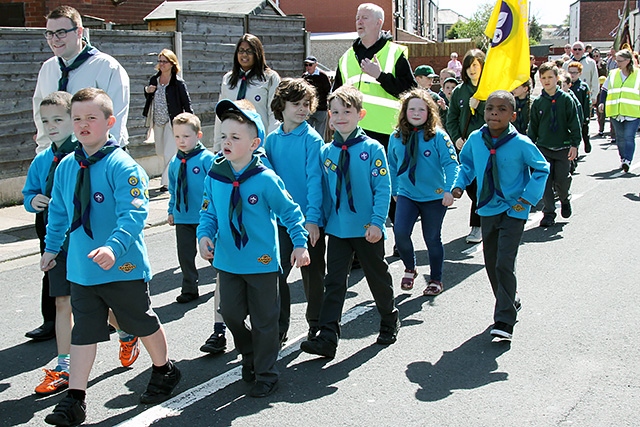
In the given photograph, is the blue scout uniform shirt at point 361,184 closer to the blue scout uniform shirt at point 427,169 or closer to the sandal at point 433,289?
the blue scout uniform shirt at point 427,169

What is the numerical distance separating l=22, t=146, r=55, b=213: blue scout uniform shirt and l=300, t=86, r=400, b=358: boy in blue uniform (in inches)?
70.5

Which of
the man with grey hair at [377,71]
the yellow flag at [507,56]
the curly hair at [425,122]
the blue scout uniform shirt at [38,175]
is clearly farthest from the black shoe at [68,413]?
the yellow flag at [507,56]

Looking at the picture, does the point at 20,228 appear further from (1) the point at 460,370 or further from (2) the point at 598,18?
(2) the point at 598,18

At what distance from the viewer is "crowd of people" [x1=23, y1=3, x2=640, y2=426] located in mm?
4496

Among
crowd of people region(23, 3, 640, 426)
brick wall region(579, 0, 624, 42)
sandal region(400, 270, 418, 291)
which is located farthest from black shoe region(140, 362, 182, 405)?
brick wall region(579, 0, 624, 42)

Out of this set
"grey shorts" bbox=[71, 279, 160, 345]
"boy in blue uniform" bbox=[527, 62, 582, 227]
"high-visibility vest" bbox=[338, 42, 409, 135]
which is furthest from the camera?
"boy in blue uniform" bbox=[527, 62, 582, 227]

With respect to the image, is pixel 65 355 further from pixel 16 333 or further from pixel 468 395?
pixel 468 395

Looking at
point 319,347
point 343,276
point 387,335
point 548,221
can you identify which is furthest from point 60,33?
point 548,221

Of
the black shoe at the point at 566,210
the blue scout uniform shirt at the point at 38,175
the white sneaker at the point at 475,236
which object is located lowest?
the white sneaker at the point at 475,236

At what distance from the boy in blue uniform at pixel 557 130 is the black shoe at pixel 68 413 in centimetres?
681

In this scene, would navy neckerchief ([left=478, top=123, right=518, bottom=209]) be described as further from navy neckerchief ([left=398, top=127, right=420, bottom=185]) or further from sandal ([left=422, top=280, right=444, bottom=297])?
sandal ([left=422, top=280, right=444, bottom=297])

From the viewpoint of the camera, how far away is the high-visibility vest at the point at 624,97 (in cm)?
1433

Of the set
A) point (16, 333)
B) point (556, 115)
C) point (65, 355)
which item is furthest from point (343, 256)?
point (556, 115)

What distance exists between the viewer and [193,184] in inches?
269
